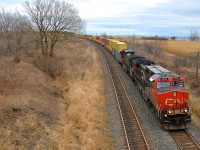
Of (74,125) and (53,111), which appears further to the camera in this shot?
(53,111)

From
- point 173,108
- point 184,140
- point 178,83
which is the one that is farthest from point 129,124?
point 178,83

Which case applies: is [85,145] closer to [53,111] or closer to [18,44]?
[53,111]

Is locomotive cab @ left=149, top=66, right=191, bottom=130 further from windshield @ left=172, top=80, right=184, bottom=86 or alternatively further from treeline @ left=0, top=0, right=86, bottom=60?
treeline @ left=0, top=0, right=86, bottom=60

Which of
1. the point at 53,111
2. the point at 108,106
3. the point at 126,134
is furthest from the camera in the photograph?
the point at 108,106

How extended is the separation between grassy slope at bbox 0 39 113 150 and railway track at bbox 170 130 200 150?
4166 millimetres

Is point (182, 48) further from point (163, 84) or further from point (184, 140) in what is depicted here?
point (184, 140)

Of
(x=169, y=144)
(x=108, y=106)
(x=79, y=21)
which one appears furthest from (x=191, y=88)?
(x=79, y=21)

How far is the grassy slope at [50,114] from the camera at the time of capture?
1438cm

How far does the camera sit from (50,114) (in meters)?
18.4

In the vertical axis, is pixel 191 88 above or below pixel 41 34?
below

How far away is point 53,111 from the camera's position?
19.2 meters

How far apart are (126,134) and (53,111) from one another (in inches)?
245

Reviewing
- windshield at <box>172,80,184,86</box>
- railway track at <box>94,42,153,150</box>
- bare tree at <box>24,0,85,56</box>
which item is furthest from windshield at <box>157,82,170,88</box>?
bare tree at <box>24,0,85,56</box>

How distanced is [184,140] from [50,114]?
9.52 m
